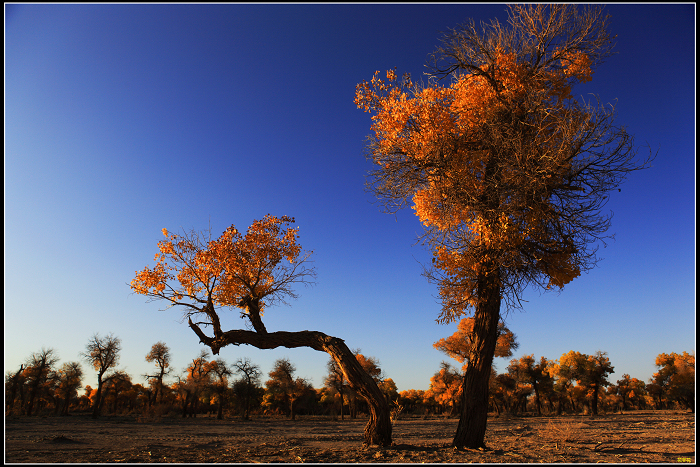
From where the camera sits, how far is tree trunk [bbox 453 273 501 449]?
28.4ft

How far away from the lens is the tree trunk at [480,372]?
28.4 feet

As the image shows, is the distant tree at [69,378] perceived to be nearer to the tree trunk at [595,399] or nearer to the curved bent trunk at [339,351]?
the curved bent trunk at [339,351]

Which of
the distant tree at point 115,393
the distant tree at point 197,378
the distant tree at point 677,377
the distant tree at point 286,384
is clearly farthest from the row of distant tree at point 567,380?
the distant tree at point 115,393

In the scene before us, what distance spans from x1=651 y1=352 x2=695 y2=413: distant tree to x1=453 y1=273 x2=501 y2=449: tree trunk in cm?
4716

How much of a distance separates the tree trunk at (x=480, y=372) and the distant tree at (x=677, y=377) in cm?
4716

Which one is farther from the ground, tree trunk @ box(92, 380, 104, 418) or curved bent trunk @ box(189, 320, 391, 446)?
curved bent trunk @ box(189, 320, 391, 446)

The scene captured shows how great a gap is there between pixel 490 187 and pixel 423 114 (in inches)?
99.3

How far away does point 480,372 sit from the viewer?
8.88m

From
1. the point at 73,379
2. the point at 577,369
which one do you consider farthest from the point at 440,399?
the point at 73,379

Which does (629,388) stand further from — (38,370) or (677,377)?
(38,370)

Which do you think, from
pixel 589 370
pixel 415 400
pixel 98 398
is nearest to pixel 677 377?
pixel 589 370

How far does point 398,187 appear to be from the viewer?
397 inches

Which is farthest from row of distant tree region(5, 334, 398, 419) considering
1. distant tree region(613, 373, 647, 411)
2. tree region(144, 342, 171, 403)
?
distant tree region(613, 373, 647, 411)

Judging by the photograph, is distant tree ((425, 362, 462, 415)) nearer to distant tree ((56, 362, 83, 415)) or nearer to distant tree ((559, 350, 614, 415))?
distant tree ((559, 350, 614, 415))
